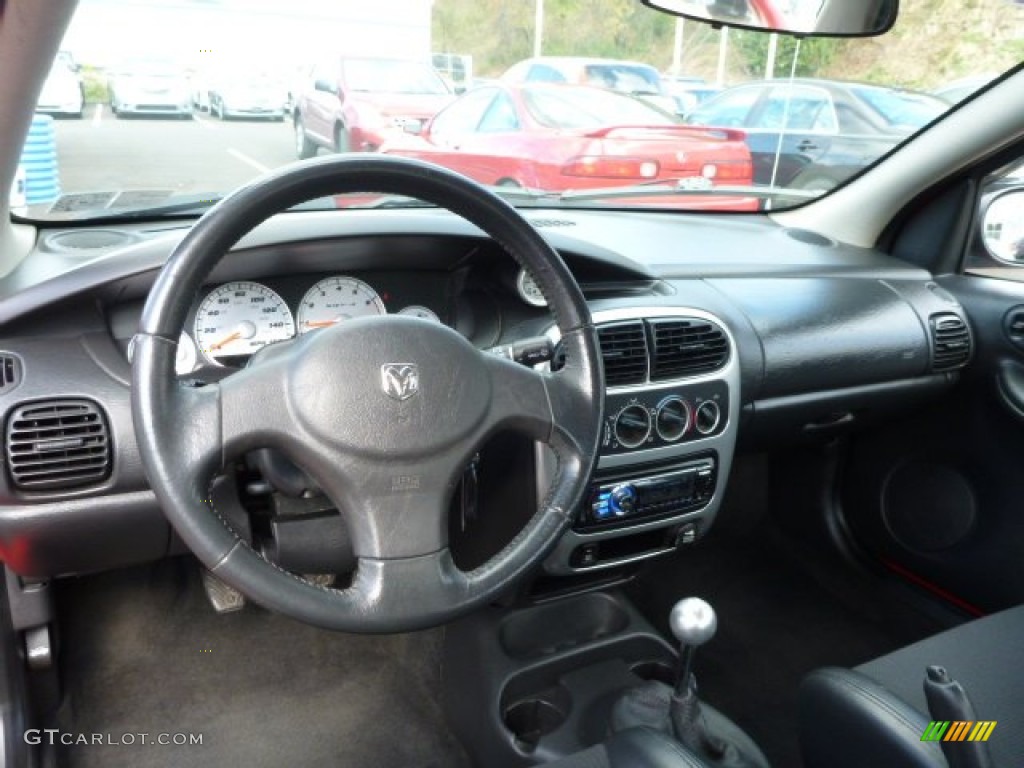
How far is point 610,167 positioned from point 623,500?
1118 millimetres

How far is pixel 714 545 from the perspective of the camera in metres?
2.95

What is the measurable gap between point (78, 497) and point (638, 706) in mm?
1266

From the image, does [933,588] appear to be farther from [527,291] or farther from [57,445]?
[57,445]

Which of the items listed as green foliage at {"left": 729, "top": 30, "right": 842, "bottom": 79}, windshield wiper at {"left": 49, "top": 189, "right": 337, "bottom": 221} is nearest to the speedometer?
windshield wiper at {"left": 49, "top": 189, "right": 337, "bottom": 221}

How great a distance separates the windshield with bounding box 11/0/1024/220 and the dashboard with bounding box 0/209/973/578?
176 mm

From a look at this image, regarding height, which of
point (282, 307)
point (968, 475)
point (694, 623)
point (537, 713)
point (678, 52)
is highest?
point (678, 52)

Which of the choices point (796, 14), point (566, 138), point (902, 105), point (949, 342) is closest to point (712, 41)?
point (566, 138)

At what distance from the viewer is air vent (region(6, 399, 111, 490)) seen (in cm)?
144

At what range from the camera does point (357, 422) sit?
116 cm

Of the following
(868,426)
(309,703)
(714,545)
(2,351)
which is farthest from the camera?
(714,545)

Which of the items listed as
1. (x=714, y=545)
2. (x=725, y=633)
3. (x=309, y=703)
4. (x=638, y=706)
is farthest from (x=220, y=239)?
(x=714, y=545)

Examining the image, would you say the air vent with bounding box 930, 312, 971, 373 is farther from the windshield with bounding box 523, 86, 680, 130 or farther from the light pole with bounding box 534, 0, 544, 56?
the light pole with bounding box 534, 0, 544, 56

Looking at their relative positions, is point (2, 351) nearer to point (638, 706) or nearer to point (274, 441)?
point (274, 441)

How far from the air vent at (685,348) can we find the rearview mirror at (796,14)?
0.60 meters
